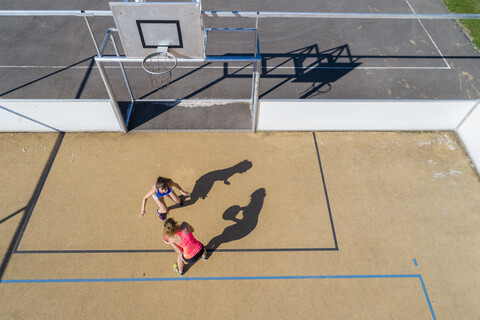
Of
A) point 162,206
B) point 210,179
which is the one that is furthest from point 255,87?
point 162,206

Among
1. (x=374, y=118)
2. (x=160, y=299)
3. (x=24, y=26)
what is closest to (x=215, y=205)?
(x=160, y=299)

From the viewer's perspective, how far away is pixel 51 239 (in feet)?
23.0

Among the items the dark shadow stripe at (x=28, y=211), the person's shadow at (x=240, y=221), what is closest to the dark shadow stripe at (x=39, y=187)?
the dark shadow stripe at (x=28, y=211)

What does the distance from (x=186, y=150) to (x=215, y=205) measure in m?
1.92

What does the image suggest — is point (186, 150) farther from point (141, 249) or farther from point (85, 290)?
point (85, 290)

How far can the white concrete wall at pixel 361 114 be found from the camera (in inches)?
328

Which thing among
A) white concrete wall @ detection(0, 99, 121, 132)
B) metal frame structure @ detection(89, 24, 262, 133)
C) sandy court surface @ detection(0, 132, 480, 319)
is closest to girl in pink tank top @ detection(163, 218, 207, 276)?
sandy court surface @ detection(0, 132, 480, 319)

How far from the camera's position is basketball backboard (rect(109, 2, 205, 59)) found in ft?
20.4

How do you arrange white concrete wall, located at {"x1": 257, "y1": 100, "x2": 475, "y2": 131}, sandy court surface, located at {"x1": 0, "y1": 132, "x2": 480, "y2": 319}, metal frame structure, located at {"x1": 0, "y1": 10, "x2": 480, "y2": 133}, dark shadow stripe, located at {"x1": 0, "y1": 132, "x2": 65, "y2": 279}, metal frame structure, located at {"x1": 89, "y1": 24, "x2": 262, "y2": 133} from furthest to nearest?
white concrete wall, located at {"x1": 257, "y1": 100, "x2": 475, "y2": 131} < metal frame structure, located at {"x1": 89, "y1": 24, "x2": 262, "y2": 133} < dark shadow stripe, located at {"x1": 0, "y1": 132, "x2": 65, "y2": 279} < metal frame structure, located at {"x1": 0, "y1": 10, "x2": 480, "y2": 133} < sandy court surface, located at {"x1": 0, "y1": 132, "x2": 480, "y2": 319}

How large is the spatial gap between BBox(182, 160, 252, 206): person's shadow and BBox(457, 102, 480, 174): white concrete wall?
606cm

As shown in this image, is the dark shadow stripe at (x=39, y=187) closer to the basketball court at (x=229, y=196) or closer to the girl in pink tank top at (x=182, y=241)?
the basketball court at (x=229, y=196)

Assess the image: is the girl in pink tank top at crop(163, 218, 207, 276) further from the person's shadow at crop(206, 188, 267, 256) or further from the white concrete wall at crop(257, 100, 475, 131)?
the white concrete wall at crop(257, 100, 475, 131)

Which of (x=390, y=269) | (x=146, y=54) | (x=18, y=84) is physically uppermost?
(x=146, y=54)

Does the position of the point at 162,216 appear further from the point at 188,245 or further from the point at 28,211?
the point at 28,211
